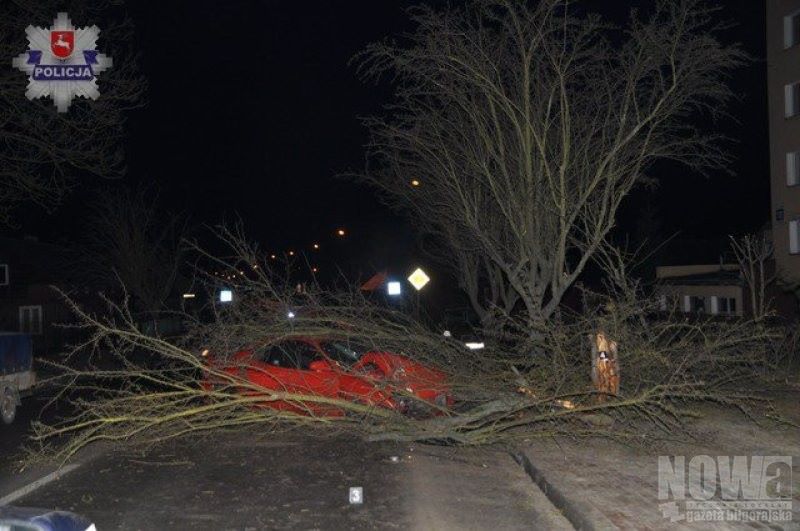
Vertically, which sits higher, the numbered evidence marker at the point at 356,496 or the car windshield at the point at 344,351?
the car windshield at the point at 344,351

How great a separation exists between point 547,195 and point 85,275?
32.1 meters

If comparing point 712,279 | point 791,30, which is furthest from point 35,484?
point 712,279

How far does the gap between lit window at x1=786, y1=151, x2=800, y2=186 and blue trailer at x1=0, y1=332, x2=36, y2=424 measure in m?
27.1

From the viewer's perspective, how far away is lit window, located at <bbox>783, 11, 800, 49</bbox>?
28.8 m

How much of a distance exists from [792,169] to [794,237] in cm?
262

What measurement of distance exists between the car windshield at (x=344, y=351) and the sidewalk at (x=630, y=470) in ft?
10.4

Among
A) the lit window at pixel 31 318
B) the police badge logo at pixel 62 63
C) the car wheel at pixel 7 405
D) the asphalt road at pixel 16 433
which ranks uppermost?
the police badge logo at pixel 62 63

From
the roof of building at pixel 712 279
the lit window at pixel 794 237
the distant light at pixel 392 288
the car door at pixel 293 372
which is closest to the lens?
the car door at pixel 293 372

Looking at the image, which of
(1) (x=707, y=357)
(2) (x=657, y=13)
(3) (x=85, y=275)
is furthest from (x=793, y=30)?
(3) (x=85, y=275)

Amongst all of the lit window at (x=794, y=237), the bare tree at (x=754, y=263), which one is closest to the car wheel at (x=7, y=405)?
the bare tree at (x=754, y=263)

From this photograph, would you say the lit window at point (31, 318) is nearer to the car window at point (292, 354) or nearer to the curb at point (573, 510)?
the car window at point (292, 354)

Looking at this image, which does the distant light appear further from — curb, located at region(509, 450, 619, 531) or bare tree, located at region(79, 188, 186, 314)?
bare tree, located at region(79, 188, 186, 314)

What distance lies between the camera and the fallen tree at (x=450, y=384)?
8.99 metres

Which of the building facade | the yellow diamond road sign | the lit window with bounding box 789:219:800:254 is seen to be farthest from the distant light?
the lit window with bounding box 789:219:800:254
